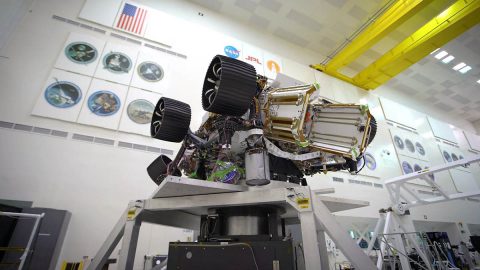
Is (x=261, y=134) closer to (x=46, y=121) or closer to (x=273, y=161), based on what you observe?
(x=273, y=161)

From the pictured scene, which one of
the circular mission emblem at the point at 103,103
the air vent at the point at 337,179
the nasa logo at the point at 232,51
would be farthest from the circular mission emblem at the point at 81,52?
the air vent at the point at 337,179

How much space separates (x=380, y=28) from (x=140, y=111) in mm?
6345

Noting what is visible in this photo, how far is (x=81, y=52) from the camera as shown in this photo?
165 inches

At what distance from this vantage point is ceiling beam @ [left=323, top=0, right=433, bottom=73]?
5.84 meters

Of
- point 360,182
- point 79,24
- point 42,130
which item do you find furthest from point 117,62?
point 360,182

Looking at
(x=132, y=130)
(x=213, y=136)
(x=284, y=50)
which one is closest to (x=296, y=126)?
(x=213, y=136)

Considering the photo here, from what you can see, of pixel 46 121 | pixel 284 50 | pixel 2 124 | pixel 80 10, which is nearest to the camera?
pixel 2 124

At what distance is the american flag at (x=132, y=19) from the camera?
486cm

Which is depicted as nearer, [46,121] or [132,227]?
[132,227]

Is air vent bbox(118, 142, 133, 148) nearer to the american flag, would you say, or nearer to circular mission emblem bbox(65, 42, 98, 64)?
circular mission emblem bbox(65, 42, 98, 64)

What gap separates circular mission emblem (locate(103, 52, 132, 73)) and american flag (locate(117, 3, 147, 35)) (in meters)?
0.73

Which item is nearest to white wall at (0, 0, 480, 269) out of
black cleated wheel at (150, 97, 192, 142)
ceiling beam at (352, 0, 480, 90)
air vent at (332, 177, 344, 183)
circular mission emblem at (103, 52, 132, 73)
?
circular mission emblem at (103, 52, 132, 73)

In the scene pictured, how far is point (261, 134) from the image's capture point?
1.55m

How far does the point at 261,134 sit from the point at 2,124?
12.3 feet
